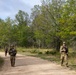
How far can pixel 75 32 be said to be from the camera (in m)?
34.3

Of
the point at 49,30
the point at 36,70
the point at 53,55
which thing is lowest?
the point at 36,70

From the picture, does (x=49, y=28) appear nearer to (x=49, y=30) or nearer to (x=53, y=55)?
(x=49, y=30)

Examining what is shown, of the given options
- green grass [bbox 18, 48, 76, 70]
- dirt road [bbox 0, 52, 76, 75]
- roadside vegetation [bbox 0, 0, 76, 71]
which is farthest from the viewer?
roadside vegetation [bbox 0, 0, 76, 71]

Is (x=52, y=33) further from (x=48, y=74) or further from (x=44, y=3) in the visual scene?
(x=48, y=74)

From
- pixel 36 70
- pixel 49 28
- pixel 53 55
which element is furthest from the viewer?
pixel 49 28

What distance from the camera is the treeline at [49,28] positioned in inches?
1515

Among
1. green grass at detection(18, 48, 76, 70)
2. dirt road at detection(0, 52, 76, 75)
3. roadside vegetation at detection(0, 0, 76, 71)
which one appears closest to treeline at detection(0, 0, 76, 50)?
roadside vegetation at detection(0, 0, 76, 71)

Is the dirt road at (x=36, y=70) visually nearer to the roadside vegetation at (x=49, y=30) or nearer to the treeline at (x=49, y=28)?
the roadside vegetation at (x=49, y=30)

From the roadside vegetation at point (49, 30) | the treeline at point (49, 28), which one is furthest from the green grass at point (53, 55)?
the treeline at point (49, 28)

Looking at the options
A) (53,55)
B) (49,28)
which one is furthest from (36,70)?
(49,28)

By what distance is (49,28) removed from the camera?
57.3m

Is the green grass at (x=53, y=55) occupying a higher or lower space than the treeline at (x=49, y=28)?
lower

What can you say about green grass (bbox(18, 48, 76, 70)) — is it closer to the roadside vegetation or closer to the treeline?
the roadside vegetation

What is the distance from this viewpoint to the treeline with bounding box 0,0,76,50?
38487 mm
